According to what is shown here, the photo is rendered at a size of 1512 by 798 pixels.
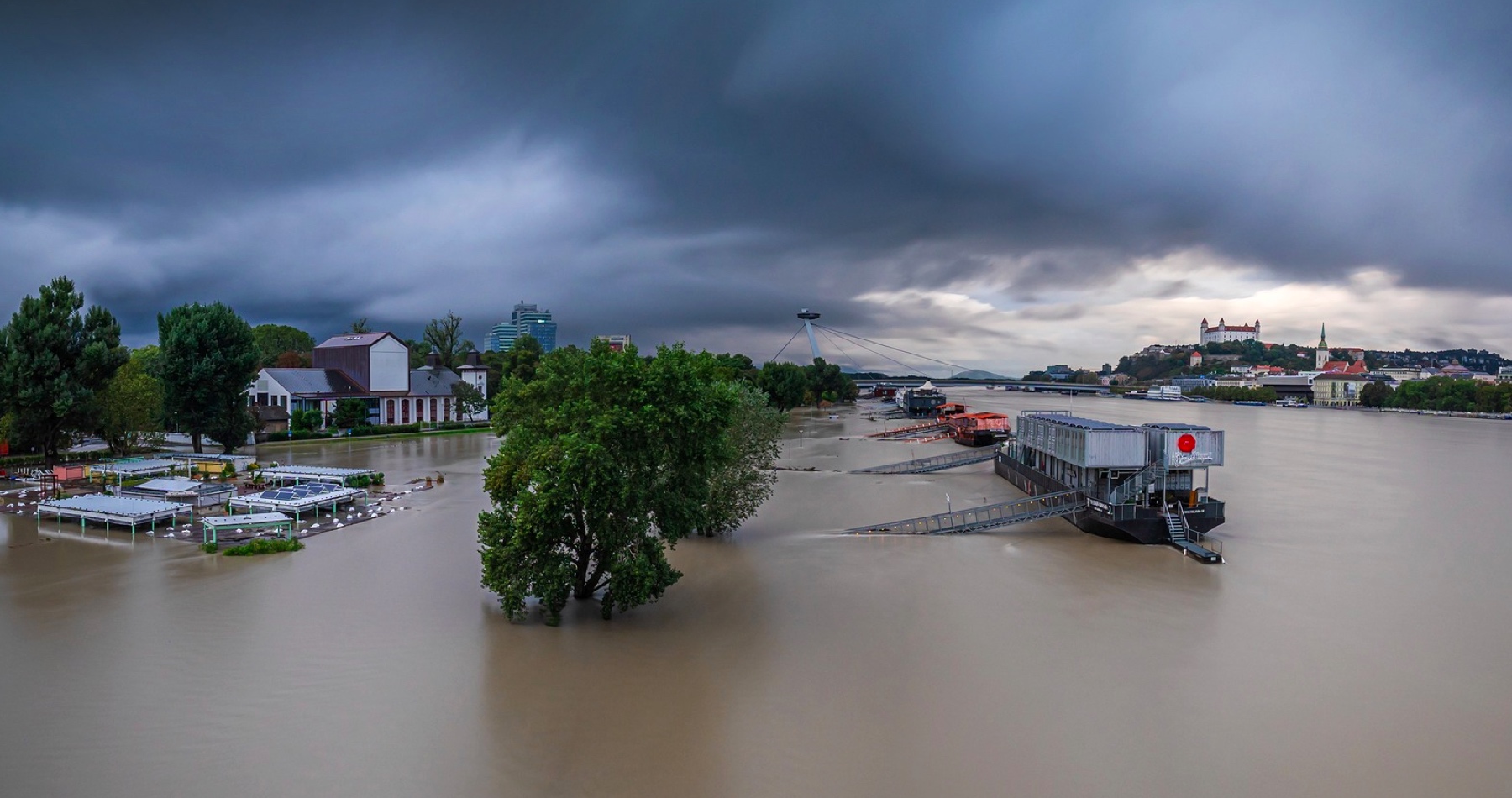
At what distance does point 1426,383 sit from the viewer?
132875 mm

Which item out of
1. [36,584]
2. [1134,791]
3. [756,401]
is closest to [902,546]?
[756,401]

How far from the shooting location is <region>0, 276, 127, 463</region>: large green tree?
33.0 m

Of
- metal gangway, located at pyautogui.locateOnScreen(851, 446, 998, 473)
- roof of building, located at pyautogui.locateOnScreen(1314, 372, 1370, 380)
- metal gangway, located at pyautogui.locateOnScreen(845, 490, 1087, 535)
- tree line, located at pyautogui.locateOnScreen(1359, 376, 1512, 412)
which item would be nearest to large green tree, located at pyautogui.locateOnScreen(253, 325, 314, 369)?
metal gangway, located at pyautogui.locateOnScreen(851, 446, 998, 473)

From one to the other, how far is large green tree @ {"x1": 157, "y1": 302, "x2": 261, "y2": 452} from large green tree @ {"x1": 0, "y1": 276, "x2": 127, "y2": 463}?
7076 mm

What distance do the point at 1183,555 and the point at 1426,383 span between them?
497 feet

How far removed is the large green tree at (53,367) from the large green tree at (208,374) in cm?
708

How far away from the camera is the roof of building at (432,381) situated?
6788cm

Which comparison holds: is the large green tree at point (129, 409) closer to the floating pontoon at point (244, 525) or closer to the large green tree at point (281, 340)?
the floating pontoon at point (244, 525)

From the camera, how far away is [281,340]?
9956cm

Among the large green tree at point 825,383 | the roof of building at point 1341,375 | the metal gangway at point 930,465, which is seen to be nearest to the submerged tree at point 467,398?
the metal gangway at point 930,465

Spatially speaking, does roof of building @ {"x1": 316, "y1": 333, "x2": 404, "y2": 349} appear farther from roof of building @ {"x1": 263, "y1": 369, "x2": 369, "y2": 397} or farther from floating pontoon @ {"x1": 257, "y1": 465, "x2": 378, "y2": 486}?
floating pontoon @ {"x1": 257, "y1": 465, "x2": 378, "y2": 486}

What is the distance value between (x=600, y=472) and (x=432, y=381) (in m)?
61.6

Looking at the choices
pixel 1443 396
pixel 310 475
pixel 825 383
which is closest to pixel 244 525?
pixel 310 475

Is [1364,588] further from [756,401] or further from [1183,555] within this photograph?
[756,401]
